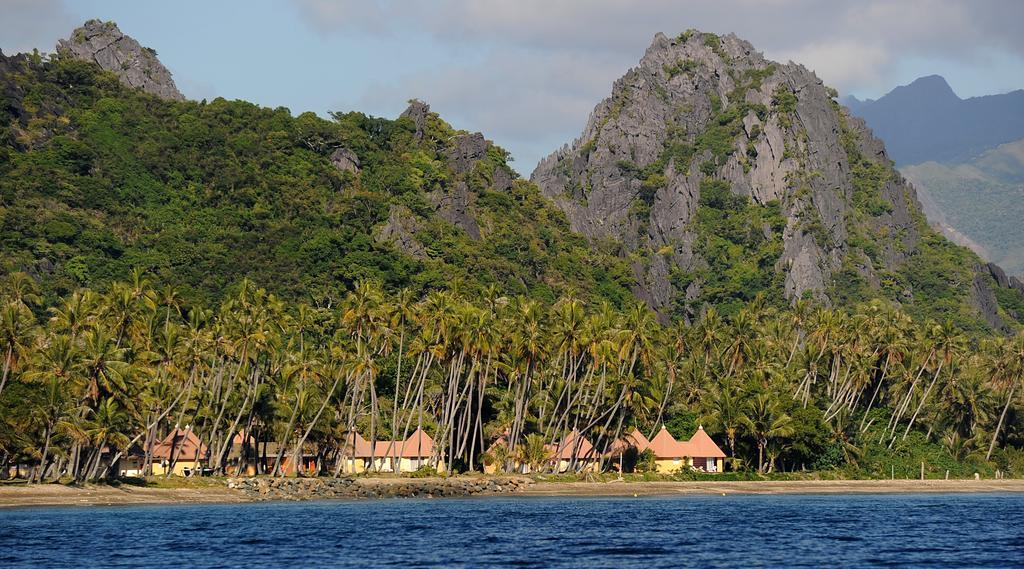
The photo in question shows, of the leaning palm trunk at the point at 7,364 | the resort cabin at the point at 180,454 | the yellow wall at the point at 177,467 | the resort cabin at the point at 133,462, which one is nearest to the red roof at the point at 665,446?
the resort cabin at the point at 180,454

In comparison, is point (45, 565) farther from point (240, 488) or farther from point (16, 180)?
point (16, 180)

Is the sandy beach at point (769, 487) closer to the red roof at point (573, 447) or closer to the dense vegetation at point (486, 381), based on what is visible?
the dense vegetation at point (486, 381)

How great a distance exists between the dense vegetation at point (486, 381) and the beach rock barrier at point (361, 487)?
6.23m

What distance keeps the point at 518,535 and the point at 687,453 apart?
58.3m

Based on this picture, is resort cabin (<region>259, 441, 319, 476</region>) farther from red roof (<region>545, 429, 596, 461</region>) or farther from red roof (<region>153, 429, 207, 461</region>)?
red roof (<region>545, 429, 596, 461</region>)

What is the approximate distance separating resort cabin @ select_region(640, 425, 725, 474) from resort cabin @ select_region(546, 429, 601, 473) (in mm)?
A: 5340

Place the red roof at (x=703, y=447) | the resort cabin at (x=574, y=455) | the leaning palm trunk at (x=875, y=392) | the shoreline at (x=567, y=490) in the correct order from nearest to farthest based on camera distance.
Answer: the shoreline at (x=567, y=490) < the resort cabin at (x=574, y=455) < the red roof at (x=703, y=447) < the leaning palm trunk at (x=875, y=392)

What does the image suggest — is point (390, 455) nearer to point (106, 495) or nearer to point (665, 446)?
point (665, 446)

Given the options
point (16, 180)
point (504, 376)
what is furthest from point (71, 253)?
point (504, 376)

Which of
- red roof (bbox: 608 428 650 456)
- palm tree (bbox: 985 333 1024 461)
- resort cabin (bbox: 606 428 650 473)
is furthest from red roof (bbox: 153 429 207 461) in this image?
palm tree (bbox: 985 333 1024 461)

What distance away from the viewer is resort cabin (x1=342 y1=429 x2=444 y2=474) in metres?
124

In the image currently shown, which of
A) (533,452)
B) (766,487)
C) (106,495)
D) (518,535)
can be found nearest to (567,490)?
(533,452)

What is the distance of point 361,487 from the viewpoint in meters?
107

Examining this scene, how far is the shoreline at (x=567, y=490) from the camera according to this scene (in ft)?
300
